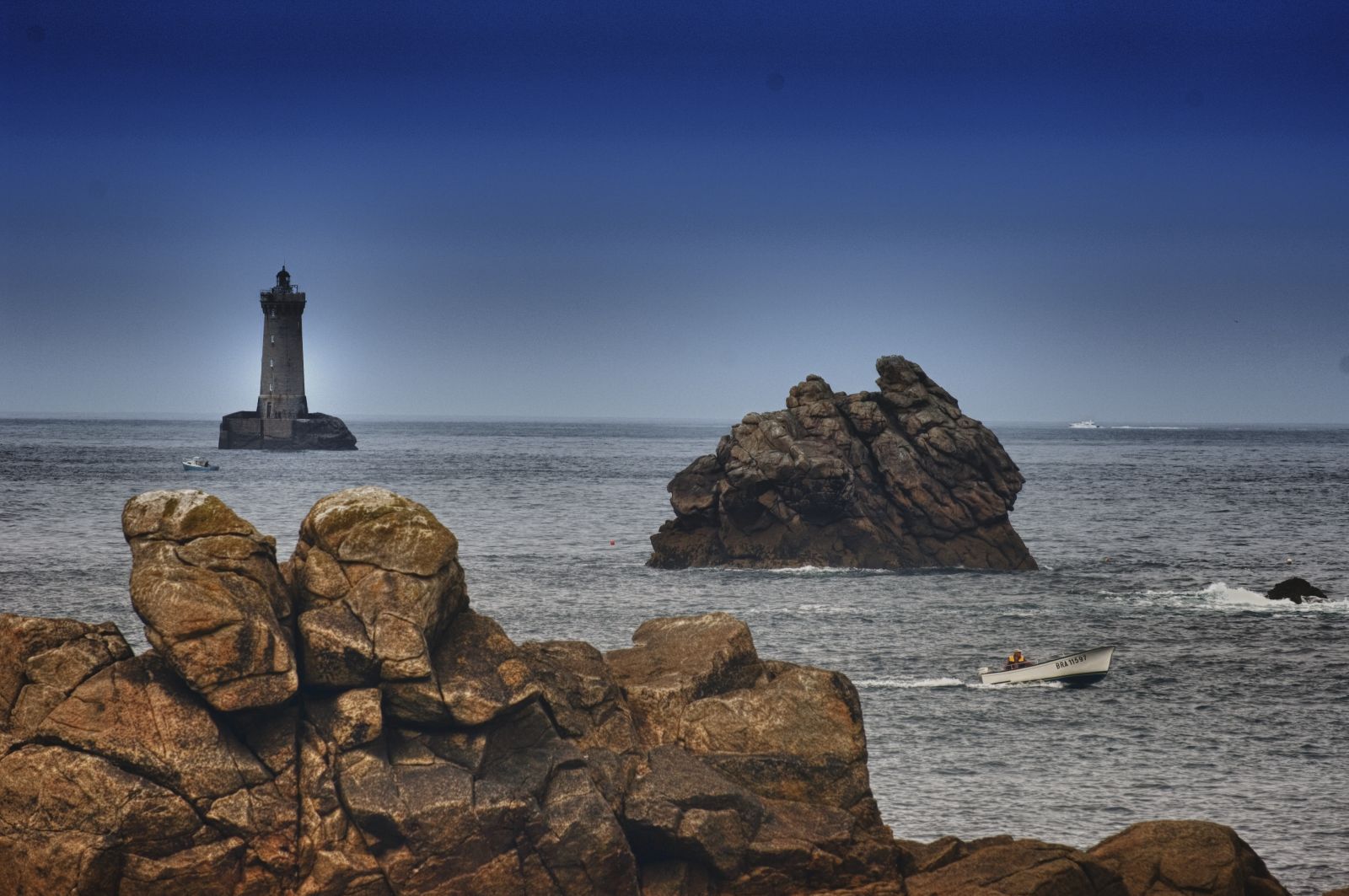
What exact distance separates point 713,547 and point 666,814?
206 feet

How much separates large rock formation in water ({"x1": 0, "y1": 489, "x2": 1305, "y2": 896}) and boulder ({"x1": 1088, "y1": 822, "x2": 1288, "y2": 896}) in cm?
5

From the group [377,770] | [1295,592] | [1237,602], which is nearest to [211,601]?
[377,770]

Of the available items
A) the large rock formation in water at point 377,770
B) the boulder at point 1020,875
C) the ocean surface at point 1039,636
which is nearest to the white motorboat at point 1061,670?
the ocean surface at point 1039,636

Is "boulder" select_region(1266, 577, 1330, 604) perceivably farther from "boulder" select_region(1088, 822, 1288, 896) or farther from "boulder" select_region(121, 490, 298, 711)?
"boulder" select_region(121, 490, 298, 711)

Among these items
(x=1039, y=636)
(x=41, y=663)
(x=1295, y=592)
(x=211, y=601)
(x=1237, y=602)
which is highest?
(x=211, y=601)

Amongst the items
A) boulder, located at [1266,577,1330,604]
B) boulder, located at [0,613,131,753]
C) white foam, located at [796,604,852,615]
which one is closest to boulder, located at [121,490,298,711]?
boulder, located at [0,613,131,753]

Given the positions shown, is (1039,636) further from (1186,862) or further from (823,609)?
(1186,862)

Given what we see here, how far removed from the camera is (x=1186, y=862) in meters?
24.5

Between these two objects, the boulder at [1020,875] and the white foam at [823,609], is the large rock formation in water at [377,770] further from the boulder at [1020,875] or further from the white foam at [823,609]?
the white foam at [823,609]

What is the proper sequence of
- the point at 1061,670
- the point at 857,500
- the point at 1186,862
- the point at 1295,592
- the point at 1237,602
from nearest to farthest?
the point at 1186,862
the point at 1061,670
the point at 1237,602
the point at 1295,592
the point at 857,500

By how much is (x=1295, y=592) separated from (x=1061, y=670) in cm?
3031

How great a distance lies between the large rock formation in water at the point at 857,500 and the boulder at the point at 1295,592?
623 inches

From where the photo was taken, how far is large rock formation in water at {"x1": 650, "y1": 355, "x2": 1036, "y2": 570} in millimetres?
85000

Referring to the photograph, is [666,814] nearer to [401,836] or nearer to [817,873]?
[817,873]
